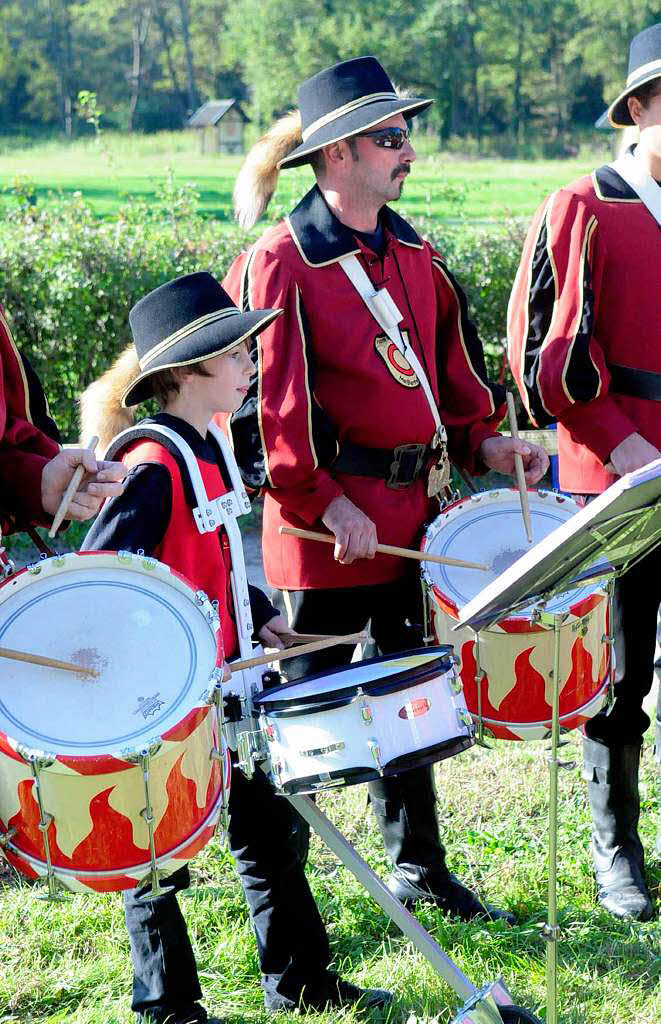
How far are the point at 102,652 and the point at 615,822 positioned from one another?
1.95m

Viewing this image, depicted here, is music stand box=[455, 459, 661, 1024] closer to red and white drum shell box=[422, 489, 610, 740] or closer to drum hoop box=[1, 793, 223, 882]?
red and white drum shell box=[422, 489, 610, 740]

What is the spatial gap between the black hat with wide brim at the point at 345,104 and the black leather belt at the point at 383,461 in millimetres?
850

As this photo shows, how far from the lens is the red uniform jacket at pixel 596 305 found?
3545 millimetres

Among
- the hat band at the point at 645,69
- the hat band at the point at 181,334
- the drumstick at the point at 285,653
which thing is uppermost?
the hat band at the point at 645,69

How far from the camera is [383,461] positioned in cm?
349

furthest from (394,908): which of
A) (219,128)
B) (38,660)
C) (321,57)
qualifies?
(321,57)

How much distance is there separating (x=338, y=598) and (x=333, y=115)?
1363 millimetres

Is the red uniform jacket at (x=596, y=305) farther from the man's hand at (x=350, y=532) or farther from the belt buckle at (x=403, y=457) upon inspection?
the man's hand at (x=350, y=532)

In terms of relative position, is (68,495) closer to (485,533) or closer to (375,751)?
(375,751)

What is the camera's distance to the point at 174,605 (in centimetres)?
257

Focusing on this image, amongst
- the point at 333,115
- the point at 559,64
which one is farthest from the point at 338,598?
the point at 559,64

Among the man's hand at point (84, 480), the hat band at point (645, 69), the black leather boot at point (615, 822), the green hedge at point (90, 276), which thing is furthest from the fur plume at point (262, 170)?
the green hedge at point (90, 276)

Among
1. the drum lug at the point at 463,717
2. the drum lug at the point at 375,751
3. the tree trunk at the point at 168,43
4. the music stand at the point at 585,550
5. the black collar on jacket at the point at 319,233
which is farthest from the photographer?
the tree trunk at the point at 168,43

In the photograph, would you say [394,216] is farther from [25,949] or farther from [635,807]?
[25,949]
